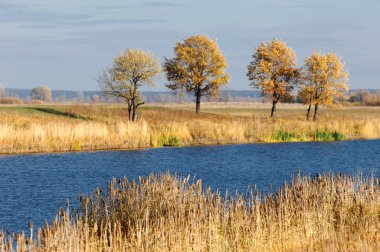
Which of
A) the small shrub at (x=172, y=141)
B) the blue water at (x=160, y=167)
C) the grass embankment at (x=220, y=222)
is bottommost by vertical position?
the blue water at (x=160, y=167)

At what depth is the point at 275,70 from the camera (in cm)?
7888

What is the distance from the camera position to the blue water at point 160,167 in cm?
2433

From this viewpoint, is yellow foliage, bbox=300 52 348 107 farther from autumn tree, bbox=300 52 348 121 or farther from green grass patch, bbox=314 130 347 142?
green grass patch, bbox=314 130 347 142

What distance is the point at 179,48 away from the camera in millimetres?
79750

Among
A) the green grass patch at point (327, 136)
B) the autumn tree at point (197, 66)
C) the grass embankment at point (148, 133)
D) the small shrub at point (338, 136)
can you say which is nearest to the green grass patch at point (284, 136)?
the grass embankment at point (148, 133)

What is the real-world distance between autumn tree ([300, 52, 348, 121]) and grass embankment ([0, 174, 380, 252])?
60.0 m

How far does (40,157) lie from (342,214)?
2649 centimetres

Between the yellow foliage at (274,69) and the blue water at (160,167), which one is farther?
the yellow foliage at (274,69)

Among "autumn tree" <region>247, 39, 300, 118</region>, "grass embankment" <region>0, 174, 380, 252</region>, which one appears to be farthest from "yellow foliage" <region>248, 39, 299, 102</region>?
"grass embankment" <region>0, 174, 380, 252</region>

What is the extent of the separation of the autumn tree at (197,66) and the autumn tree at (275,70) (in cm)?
393

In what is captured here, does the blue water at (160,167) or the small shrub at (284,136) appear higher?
the small shrub at (284,136)

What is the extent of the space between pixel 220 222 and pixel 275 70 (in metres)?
66.0

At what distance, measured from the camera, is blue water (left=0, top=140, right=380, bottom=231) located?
24328 mm

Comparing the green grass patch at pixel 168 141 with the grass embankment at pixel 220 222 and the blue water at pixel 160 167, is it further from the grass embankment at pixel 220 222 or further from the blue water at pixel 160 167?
the grass embankment at pixel 220 222
